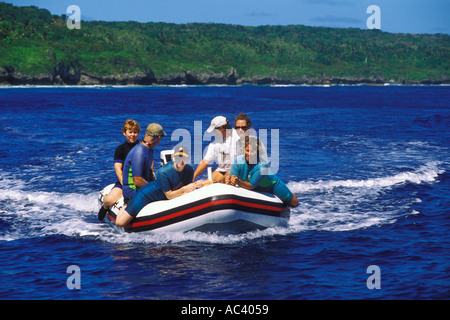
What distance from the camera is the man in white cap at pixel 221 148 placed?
10180mm

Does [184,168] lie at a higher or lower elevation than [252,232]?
higher

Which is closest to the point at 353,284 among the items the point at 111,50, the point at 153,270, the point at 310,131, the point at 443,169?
the point at 153,270

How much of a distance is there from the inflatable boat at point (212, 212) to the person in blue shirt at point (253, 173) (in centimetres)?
13

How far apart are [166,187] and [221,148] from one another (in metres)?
1.38

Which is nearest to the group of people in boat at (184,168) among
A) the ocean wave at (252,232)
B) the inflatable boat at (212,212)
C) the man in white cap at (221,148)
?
the man in white cap at (221,148)

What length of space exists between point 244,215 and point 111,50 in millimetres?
185003

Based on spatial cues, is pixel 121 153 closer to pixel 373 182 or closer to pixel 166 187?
pixel 166 187

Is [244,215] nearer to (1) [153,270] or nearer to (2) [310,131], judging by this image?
(1) [153,270]

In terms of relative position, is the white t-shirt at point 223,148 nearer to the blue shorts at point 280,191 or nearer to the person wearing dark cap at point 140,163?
the blue shorts at point 280,191

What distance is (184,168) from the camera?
396 inches

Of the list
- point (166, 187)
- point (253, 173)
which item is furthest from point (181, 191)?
point (253, 173)

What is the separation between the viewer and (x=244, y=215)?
33.8 feet

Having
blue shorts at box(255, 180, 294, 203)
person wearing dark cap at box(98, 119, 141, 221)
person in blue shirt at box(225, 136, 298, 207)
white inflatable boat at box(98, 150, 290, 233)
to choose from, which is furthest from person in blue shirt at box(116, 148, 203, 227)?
blue shorts at box(255, 180, 294, 203)

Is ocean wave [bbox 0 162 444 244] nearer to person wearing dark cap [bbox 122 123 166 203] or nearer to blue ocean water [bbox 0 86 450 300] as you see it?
blue ocean water [bbox 0 86 450 300]
